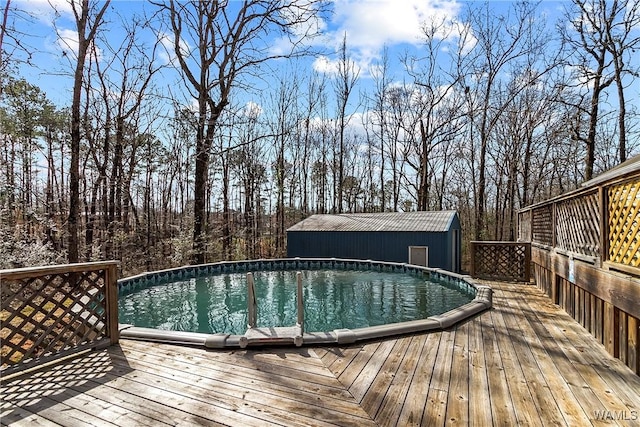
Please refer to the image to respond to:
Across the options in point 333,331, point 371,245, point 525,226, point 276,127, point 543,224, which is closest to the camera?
point 333,331

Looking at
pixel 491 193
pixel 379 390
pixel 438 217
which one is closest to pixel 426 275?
pixel 438 217

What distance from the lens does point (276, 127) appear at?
1777 centimetres

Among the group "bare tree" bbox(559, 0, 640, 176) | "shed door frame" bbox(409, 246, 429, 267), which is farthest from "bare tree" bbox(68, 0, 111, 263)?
"bare tree" bbox(559, 0, 640, 176)

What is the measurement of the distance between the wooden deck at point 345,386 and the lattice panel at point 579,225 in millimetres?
1146

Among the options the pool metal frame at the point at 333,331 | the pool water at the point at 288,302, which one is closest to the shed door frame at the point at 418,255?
the pool metal frame at the point at 333,331

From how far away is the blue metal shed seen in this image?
11.2 meters

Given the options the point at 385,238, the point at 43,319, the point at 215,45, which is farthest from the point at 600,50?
the point at 43,319

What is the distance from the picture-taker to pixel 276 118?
17859 millimetres

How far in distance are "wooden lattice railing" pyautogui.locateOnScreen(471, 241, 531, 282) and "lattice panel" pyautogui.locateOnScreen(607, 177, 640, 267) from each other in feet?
15.0

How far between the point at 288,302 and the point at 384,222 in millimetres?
6665

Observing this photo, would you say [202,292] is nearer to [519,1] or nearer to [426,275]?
[426,275]

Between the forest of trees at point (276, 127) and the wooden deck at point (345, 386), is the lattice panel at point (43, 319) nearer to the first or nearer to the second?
the wooden deck at point (345, 386)

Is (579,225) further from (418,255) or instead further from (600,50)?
(600,50)

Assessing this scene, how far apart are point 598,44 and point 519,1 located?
4894 mm
